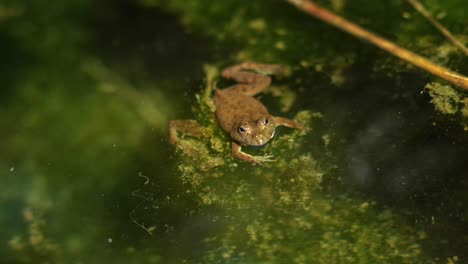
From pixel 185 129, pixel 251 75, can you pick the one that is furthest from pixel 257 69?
pixel 185 129

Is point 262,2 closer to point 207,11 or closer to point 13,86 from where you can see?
point 207,11

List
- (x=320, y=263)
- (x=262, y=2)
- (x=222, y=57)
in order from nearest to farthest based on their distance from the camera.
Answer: (x=320, y=263) → (x=222, y=57) → (x=262, y=2)

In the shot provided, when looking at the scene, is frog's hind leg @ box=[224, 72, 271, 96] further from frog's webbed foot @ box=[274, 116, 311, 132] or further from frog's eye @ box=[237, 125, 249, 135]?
frog's eye @ box=[237, 125, 249, 135]

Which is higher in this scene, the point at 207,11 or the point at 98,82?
the point at 207,11

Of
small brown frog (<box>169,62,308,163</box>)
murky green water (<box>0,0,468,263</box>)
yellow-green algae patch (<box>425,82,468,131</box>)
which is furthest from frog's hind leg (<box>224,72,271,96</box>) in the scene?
yellow-green algae patch (<box>425,82,468,131</box>)

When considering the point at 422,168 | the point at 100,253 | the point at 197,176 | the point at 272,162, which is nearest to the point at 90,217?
the point at 100,253

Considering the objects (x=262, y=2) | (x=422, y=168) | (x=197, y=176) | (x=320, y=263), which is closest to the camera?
(x=320, y=263)

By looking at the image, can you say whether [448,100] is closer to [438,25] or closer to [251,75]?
[438,25]
